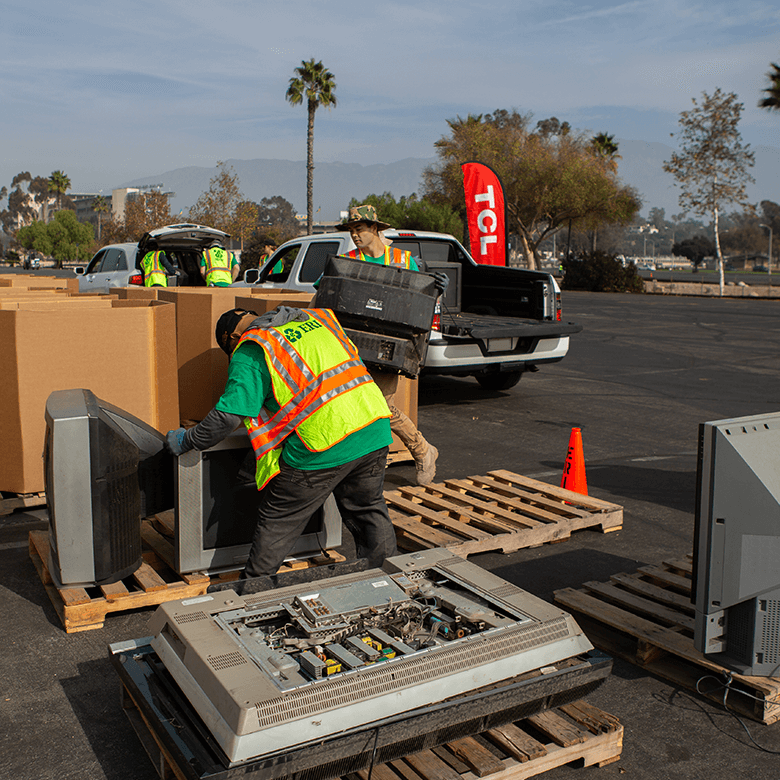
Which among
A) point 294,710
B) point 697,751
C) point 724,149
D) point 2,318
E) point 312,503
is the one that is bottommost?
point 697,751

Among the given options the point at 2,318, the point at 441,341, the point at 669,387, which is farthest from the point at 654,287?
the point at 2,318

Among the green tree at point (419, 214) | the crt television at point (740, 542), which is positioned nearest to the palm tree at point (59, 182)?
the green tree at point (419, 214)

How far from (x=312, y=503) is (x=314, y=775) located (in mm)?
1538

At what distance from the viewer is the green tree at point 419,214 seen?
2003 inches

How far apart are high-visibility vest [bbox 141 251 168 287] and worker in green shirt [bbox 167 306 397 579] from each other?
775 centimetres

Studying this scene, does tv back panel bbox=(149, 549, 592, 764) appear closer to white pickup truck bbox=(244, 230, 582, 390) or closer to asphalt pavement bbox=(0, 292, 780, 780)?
asphalt pavement bbox=(0, 292, 780, 780)

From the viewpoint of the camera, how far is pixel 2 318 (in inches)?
211

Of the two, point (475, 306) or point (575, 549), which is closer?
point (575, 549)

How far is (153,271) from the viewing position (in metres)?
11.3

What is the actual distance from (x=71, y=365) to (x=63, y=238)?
269 ft

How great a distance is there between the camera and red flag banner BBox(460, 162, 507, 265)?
16.2 metres

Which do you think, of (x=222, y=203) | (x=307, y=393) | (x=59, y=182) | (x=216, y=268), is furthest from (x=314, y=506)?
(x=59, y=182)

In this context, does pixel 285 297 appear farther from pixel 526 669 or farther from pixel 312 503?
pixel 526 669

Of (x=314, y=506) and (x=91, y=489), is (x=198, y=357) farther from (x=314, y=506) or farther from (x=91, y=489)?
(x=314, y=506)
